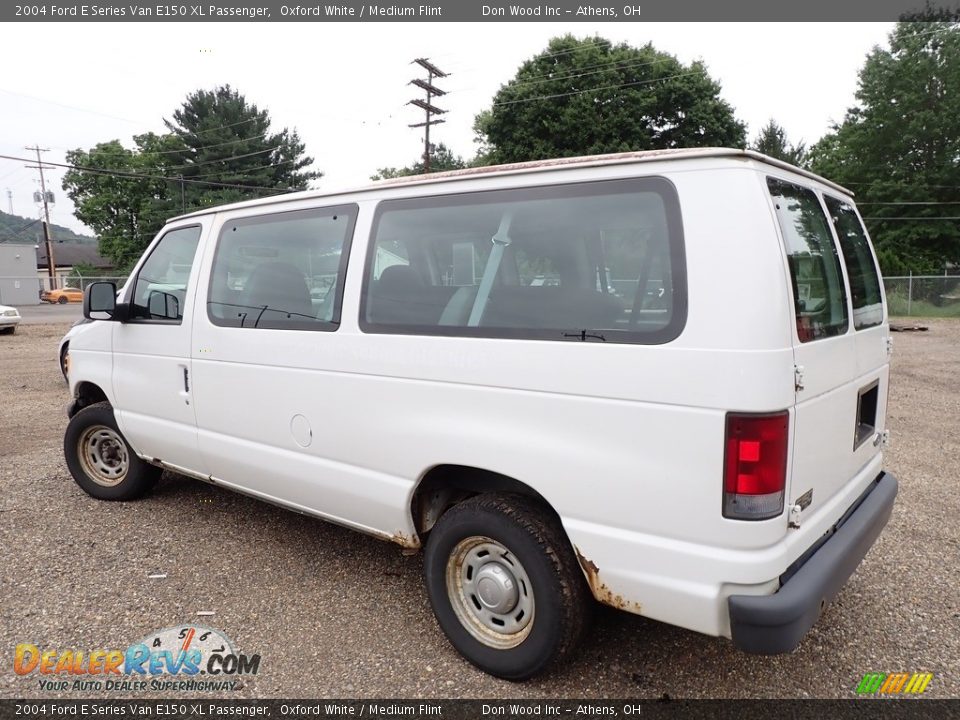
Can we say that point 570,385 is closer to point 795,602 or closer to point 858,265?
point 795,602

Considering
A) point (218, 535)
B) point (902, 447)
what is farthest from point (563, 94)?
point (218, 535)

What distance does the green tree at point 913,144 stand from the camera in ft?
93.8

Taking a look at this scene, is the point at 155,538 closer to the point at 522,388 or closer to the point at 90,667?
the point at 90,667

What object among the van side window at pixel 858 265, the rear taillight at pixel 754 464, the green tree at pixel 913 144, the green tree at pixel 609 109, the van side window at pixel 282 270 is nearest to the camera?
the rear taillight at pixel 754 464

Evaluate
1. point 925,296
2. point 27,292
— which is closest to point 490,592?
point 925,296

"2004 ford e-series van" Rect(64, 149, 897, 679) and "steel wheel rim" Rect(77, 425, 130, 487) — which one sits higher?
"2004 ford e-series van" Rect(64, 149, 897, 679)

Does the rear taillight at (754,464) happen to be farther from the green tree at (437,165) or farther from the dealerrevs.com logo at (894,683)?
the green tree at (437,165)

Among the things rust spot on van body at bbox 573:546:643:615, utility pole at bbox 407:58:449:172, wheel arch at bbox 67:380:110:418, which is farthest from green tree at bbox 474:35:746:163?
rust spot on van body at bbox 573:546:643:615

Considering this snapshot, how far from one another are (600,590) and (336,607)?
1512mm

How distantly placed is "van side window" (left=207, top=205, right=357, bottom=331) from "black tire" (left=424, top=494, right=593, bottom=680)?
1.17 metres

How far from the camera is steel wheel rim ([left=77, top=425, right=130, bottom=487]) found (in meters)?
4.60

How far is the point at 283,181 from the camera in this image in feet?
140

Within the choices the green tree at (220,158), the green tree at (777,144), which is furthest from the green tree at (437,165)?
the green tree at (777,144)

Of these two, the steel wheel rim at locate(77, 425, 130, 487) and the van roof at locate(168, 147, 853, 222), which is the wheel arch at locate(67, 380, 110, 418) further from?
the van roof at locate(168, 147, 853, 222)
